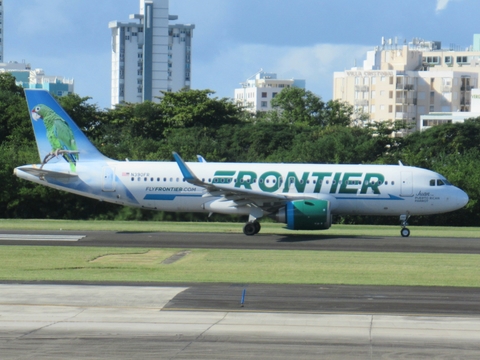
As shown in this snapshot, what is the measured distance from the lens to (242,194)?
37.8 metres

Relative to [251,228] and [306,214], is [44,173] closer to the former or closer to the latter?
[251,228]

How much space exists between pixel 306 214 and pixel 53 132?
558 inches

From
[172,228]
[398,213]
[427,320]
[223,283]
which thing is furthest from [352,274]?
[172,228]

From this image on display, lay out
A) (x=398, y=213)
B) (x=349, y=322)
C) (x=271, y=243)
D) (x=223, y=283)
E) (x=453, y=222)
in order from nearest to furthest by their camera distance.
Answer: (x=349, y=322)
(x=223, y=283)
(x=271, y=243)
(x=398, y=213)
(x=453, y=222)

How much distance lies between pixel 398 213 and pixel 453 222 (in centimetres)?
1617

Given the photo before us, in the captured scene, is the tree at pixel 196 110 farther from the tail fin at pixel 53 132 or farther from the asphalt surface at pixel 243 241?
the asphalt surface at pixel 243 241

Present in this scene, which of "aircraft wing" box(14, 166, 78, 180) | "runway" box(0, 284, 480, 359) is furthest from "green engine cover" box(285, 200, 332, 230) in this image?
"runway" box(0, 284, 480, 359)

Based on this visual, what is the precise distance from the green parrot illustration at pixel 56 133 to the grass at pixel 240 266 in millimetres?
10811

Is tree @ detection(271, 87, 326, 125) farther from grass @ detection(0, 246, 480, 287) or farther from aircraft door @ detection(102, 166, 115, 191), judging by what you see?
grass @ detection(0, 246, 480, 287)

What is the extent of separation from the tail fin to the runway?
22274 mm

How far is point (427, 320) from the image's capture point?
18.5 m

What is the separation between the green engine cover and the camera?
37594 millimetres

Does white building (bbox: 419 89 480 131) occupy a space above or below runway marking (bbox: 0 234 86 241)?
above

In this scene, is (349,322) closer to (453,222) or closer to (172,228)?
(172,228)
